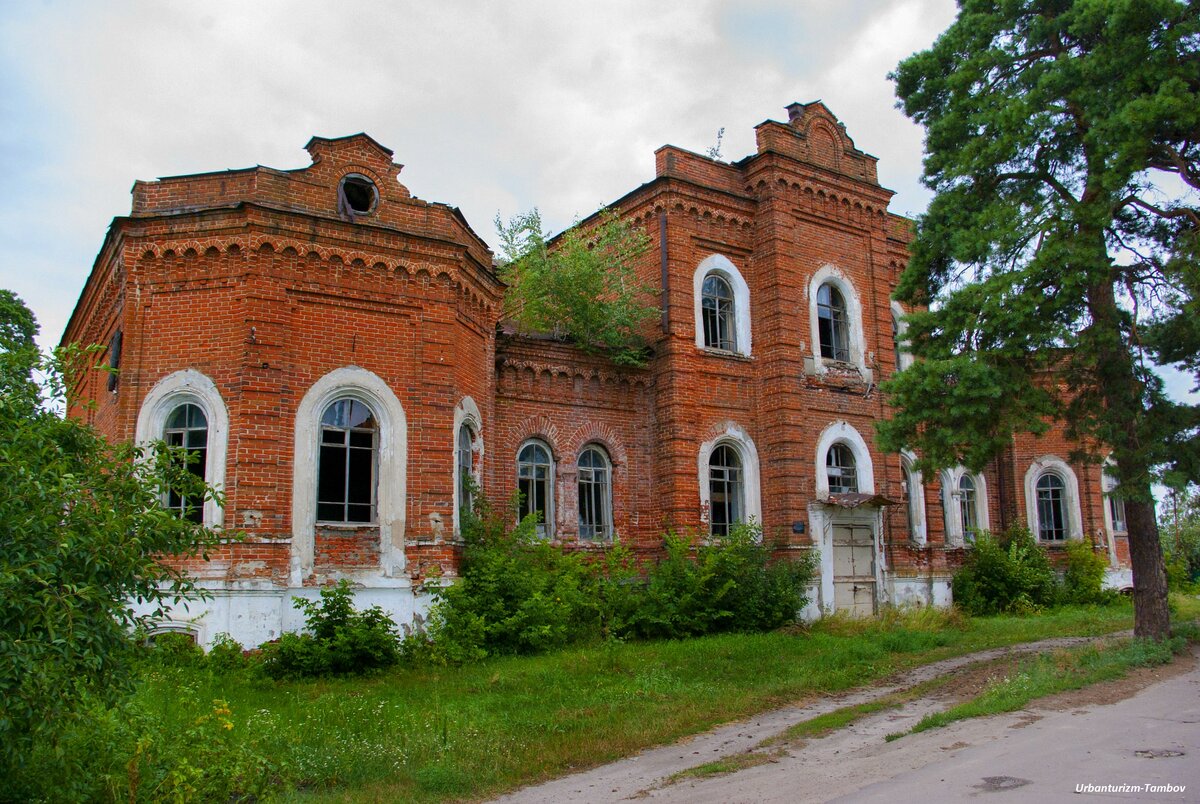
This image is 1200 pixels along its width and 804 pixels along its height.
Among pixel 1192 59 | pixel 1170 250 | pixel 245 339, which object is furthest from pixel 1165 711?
pixel 245 339

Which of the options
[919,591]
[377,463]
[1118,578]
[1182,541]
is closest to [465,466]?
[377,463]

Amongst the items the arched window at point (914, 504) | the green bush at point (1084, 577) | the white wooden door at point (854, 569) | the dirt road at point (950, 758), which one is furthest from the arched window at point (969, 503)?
the dirt road at point (950, 758)

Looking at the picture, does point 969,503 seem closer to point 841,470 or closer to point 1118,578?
point 1118,578

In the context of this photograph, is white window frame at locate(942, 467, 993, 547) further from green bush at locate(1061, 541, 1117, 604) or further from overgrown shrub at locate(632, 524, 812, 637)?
overgrown shrub at locate(632, 524, 812, 637)

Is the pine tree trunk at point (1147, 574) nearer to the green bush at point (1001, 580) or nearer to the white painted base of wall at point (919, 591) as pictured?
the white painted base of wall at point (919, 591)

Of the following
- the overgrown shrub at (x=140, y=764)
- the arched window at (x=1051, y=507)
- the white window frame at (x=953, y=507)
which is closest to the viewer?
the overgrown shrub at (x=140, y=764)

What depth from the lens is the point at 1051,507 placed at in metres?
24.3

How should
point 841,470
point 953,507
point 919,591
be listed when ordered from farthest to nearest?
point 953,507 < point 919,591 < point 841,470

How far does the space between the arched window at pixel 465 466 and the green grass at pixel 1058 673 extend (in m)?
7.89

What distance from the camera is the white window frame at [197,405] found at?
1302 centimetres

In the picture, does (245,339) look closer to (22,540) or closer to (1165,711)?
(22,540)

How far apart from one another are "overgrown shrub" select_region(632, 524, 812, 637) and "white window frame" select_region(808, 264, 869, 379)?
4457 mm

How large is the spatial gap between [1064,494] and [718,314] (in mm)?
12196

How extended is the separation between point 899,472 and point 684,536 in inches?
226
